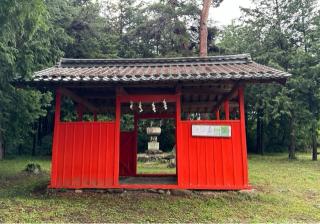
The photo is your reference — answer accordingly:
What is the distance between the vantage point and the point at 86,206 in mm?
5836

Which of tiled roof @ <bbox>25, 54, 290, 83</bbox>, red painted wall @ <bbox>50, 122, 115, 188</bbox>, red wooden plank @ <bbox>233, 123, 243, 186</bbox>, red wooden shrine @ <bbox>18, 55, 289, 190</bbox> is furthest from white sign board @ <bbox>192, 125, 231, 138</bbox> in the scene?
red painted wall @ <bbox>50, 122, 115, 188</bbox>

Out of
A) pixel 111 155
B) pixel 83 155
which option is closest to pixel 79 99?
pixel 83 155

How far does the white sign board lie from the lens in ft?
21.5

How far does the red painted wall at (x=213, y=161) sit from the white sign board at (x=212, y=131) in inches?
2.8

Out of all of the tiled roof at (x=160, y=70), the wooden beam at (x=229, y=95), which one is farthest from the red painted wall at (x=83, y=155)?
the wooden beam at (x=229, y=95)

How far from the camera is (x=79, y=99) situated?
7.61 meters

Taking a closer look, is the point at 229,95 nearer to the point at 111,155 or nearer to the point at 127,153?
the point at 111,155

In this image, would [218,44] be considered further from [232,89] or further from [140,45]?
[232,89]

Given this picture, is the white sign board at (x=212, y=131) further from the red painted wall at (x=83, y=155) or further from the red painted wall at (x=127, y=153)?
the red painted wall at (x=127, y=153)

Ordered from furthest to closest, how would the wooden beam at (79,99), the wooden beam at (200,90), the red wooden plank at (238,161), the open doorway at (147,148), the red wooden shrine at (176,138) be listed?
the open doorway at (147,148) → the wooden beam at (200,90) → the wooden beam at (79,99) → the red wooden plank at (238,161) → the red wooden shrine at (176,138)

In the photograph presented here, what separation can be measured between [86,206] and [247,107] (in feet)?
55.4

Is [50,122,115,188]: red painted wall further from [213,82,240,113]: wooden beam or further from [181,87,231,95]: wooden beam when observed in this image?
[213,82,240,113]: wooden beam

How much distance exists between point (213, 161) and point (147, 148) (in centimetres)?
1398

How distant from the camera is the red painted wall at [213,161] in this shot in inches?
253
